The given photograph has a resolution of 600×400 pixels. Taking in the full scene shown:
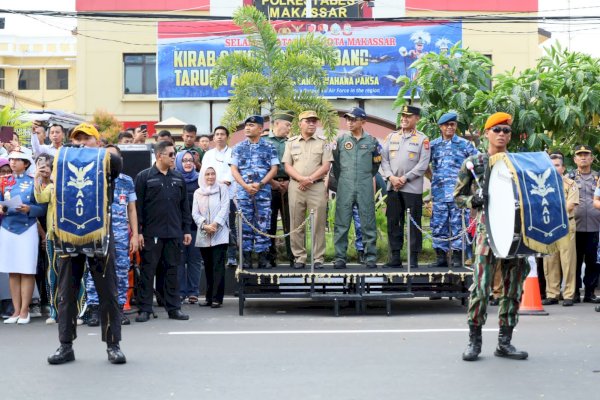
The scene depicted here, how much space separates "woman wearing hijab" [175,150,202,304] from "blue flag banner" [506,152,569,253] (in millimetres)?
6469

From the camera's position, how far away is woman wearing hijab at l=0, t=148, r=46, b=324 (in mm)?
12234

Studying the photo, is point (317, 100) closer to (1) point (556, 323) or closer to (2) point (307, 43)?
(2) point (307, 43)

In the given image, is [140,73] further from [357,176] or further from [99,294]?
[99,294]

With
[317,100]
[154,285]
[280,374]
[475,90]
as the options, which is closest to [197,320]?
[154,285]

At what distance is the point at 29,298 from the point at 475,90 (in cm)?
821

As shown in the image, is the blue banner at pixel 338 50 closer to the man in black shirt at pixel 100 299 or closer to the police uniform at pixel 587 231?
the police uniform at pixel 587 231

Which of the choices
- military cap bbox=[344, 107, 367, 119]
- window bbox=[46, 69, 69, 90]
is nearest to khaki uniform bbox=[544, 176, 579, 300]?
military cap bbox=[344, 107, 367, 119]

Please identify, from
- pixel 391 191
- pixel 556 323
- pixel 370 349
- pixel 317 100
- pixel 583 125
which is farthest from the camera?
pixel 317 100

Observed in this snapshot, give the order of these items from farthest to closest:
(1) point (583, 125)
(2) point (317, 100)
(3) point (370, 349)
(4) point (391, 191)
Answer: (2) point (317, 100) → (1) point (583, 125) → (4) point (391, 191) → (3) point (370, 349)

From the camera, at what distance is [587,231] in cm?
1434

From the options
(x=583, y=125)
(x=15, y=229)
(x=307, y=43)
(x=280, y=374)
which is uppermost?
(x=307, y=43)

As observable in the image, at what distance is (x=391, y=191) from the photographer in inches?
526

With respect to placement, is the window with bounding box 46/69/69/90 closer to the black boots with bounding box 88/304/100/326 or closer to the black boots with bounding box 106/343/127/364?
the black boots with bounding box 88/304/100/326

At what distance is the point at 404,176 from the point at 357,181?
61 cm
